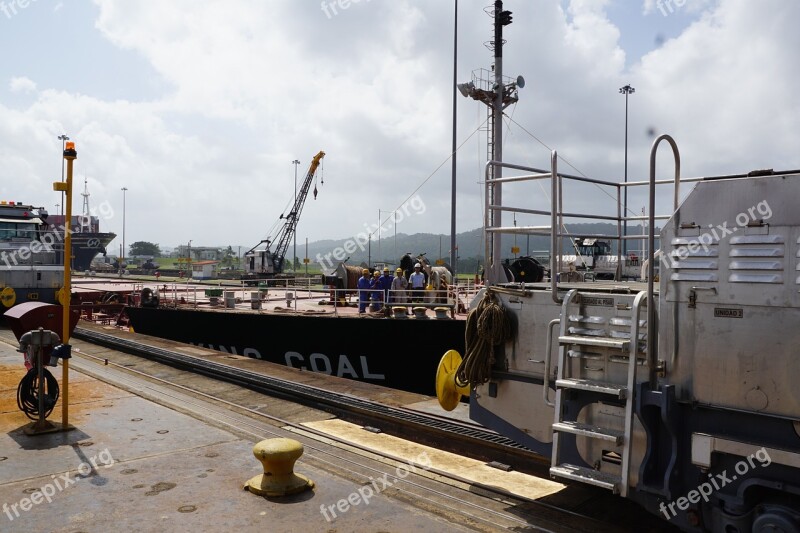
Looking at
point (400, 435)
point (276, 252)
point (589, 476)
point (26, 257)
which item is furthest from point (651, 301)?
point (276, 252)

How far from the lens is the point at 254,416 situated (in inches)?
333

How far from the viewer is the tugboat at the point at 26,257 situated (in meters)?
18.9

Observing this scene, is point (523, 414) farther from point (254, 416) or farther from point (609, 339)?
point (254, 416)

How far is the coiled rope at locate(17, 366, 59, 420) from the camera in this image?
7359mm

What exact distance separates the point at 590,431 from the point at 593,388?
31 centimetres

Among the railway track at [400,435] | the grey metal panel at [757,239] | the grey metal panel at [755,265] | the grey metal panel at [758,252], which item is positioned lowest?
the railway track at [400,435]

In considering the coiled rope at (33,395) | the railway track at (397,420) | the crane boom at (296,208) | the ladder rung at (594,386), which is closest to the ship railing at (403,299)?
the railway track at (397,420)

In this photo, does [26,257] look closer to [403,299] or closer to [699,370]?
[403,299]

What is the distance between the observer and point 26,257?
2030cm

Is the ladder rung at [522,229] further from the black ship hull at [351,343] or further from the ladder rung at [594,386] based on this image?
the black ship hull at [351,343]

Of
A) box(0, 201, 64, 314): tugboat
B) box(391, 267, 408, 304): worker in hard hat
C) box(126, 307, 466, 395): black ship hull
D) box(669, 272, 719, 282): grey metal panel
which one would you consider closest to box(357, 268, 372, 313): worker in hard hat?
box(391, 267, 408, 304): worker in hard hat

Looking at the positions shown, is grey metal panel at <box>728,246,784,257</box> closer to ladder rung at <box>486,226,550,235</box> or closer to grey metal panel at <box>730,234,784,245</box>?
grey metal panel at <box>730,234,784,245</box>

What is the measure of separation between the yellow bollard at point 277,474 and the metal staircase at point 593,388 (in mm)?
2244

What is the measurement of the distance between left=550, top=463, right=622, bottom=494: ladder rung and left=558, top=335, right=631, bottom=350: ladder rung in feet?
3.00
